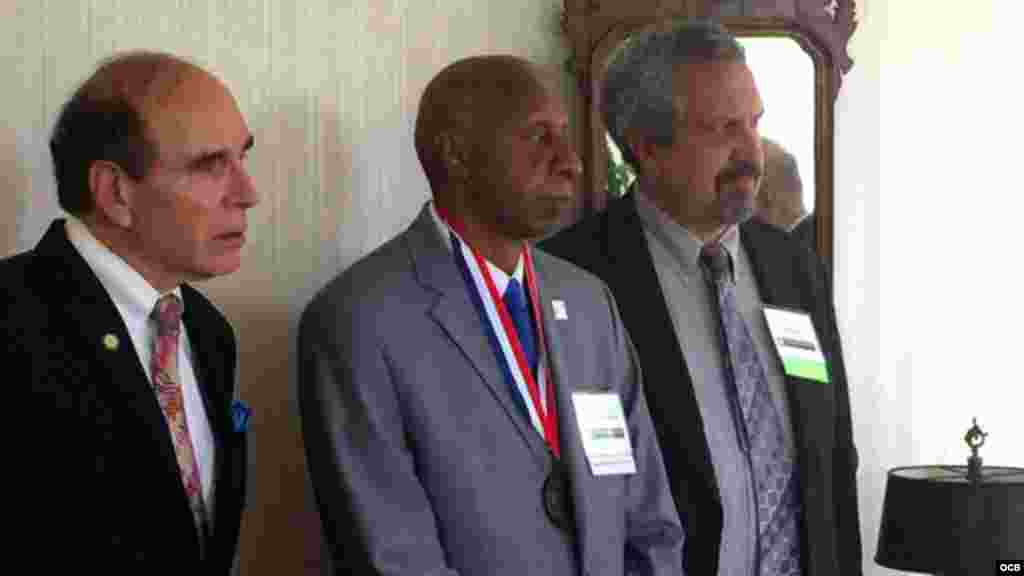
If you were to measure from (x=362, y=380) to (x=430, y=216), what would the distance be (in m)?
0.38

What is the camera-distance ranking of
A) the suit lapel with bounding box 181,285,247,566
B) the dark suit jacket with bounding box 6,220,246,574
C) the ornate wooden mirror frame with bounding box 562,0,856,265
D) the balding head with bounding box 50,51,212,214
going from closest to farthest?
the dark suit jacket with bounding box 6,220,246,574
the balding head with bounding box 50,51,212,214
the suit lapel with bounding box 181,285,247,566
the ornate wooden mirror frame with bounding box 562,0,856,265

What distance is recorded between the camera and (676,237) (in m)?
3.19

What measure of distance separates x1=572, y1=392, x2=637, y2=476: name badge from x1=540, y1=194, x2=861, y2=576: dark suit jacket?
0.23 metres

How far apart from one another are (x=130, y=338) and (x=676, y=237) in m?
1.32

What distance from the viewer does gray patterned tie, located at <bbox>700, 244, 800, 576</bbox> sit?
10.2 feet

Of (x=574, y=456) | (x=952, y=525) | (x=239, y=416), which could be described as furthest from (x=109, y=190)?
(x=952, y=525)

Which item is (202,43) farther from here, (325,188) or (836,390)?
(836,390)

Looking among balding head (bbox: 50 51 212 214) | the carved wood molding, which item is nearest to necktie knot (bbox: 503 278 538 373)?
balding head (bbox: 50 51 212 214)

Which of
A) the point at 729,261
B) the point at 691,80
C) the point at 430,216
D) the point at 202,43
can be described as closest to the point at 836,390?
the point at 729,261

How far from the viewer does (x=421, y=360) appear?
8.49ft

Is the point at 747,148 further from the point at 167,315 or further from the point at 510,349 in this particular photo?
the point at 167,315

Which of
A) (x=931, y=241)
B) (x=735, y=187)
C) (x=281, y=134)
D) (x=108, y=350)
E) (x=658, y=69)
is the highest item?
(x=658, y=69)

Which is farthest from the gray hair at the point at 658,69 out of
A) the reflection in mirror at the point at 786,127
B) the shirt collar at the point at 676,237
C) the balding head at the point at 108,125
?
the balding head at the point at 108,125

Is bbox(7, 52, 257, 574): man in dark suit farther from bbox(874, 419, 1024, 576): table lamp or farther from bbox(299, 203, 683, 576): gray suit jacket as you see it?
bbox(874, 419, 1024, 576): table lamp
